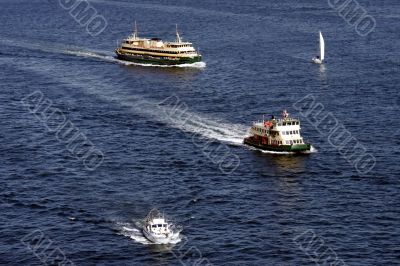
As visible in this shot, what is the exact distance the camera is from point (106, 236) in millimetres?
142500

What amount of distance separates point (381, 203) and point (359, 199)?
425cm

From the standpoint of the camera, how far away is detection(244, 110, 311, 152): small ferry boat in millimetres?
190375

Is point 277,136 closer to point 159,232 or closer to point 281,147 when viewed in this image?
point 281,147

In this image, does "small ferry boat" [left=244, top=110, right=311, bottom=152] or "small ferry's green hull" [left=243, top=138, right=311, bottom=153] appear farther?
"small ferry boat" [left=244, top=110, right=311, bottom=152]

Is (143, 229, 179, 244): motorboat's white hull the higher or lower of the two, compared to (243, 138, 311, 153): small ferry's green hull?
lower

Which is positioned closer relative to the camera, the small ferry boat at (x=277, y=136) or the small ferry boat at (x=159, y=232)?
the small ferry boat at (x=159, y=232)

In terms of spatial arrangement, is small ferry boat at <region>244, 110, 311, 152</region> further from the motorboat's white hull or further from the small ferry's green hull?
the motorboat's white hull

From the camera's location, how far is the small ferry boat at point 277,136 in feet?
625

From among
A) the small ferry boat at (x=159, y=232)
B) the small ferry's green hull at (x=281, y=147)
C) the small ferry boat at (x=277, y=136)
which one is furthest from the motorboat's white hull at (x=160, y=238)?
the small ferry boat at (x=277, y=136)

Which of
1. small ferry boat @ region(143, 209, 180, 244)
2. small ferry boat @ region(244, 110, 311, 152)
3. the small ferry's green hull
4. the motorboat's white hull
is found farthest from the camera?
small ferry boat @ region(244, 110, 311, 152)

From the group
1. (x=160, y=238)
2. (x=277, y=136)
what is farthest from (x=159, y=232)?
(x=277, y=136)

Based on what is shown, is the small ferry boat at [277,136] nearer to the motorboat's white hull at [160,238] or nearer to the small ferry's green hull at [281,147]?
the small ferry's green hull at [281,147]

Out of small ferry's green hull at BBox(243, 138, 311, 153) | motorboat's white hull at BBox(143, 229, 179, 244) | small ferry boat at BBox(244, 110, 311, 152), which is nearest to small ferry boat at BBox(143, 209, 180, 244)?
motorboat's white hull at BBox(143, 229, 179, 244)

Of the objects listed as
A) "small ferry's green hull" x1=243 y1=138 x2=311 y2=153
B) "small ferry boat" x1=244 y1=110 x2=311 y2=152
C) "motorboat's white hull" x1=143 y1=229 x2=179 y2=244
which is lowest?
"motorboat's white hull" x1=143 y1=229 x2=179 y2=244
